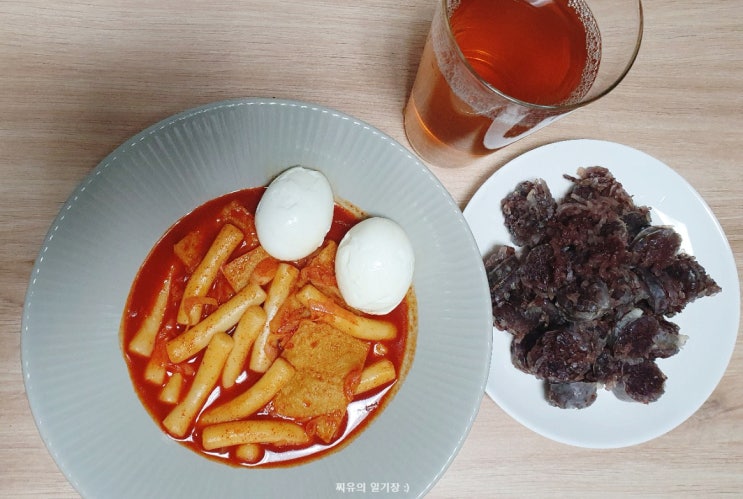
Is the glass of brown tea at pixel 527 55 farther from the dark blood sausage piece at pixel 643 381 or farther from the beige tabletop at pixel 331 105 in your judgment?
the dark blood sausage piece at pixel 643 381

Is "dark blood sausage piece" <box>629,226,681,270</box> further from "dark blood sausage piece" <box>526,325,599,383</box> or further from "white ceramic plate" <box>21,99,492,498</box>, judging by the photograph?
"white ceramic plate" <box>21,99,492,498</box>

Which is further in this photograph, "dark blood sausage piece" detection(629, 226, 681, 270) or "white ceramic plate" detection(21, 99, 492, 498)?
"dark blood sausage piece" detection(629, 226, 681, 270)

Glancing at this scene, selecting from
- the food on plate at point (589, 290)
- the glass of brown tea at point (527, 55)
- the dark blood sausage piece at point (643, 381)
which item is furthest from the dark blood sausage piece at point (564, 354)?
the glass of brown tea at point (527, 55)

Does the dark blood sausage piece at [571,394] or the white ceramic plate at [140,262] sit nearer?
the white ceramic plate at [140,262]

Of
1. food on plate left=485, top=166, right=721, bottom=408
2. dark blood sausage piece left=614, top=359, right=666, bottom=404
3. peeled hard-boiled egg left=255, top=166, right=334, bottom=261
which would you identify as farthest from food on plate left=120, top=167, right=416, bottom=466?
dark blood sausage piece left=614, top=359, right=666, bottom=404

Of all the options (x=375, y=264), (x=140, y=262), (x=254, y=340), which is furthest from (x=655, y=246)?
(x=140, y=262)

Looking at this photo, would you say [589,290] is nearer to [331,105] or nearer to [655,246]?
[655,246]

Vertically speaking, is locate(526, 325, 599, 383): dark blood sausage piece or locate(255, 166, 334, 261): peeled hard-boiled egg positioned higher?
locate(255, 166, 334, 261): peeled hard-boiled egg

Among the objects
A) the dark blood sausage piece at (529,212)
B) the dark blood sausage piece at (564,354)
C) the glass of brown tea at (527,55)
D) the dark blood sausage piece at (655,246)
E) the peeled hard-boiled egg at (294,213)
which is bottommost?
the dark blood sausage piece at (564,354)
